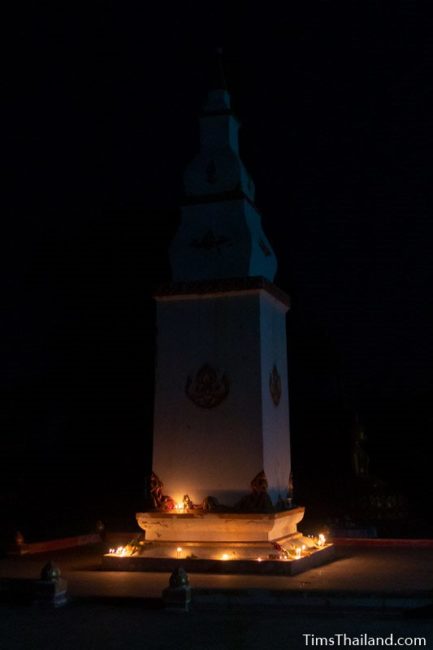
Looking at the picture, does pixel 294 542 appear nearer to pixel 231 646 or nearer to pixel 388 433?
pixel 231 646

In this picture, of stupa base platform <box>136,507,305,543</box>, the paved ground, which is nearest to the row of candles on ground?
stupa base platform <box>136,507,305,543</box>

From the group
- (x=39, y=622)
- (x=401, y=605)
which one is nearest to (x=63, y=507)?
(x=39, y=622)

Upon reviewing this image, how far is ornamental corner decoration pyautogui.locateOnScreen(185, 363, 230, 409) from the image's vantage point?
1309 cm

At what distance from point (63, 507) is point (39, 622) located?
1112cm

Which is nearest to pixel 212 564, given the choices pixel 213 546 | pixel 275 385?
pixel 213 546

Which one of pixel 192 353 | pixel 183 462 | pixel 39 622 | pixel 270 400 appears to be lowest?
pixel 39 622

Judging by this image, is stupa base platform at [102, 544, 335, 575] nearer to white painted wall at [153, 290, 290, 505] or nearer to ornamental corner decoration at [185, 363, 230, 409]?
white painted wall at [153, 290, 290, 505]

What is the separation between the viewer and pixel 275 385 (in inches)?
544

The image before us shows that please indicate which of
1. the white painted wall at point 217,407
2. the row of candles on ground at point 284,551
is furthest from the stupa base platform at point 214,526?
the white painted wall at point 217,407

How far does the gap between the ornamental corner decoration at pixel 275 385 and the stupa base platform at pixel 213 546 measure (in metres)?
2.05

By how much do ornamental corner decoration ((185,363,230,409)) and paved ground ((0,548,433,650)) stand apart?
3.14 meters

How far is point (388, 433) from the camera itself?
2234cm

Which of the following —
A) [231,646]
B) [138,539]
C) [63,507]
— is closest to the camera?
[231,646]

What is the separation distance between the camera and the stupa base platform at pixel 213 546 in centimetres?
1159
